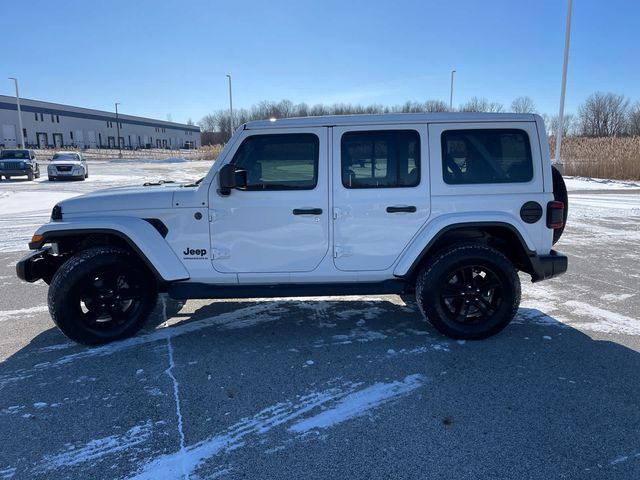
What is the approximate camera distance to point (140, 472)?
2.49 metres

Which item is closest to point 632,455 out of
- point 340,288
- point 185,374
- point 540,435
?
point 540,435

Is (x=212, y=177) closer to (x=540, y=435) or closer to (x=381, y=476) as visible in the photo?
(x=381, y=476)

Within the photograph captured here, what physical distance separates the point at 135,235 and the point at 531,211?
3.59 m

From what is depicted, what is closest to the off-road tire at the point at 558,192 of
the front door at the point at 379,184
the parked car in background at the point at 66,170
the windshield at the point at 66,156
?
the front door at the point at 379,184

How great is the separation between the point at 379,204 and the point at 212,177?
5.02ft

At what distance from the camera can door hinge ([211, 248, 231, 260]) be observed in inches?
162

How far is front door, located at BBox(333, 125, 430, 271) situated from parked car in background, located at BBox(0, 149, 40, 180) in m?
24.3

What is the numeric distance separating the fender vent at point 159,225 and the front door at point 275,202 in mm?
433

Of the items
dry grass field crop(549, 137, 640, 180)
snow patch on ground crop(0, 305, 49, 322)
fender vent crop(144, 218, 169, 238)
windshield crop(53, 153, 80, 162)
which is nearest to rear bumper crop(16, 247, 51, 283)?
snow patch on ground crop(0, 305, 49, 322)

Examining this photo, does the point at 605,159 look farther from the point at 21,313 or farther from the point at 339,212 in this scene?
the point at 21,313

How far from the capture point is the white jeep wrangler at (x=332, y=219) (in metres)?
4.06

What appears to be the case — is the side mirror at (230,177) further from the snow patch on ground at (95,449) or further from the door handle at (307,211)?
the snow patch on ground at (95,449)

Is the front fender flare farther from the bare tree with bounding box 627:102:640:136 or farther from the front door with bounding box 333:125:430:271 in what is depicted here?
the bare tree with bounding box 627:102:640:136

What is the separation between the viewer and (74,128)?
281 ft
